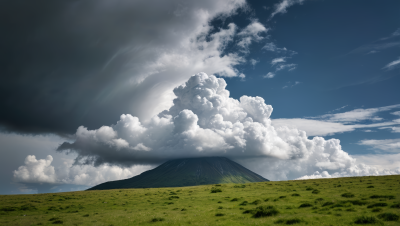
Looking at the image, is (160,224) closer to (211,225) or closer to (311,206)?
(211,225)

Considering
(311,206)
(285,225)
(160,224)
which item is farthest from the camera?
(311,206)

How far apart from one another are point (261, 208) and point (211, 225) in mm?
8437

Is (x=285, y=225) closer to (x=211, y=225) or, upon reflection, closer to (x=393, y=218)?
(x=211, y=225)

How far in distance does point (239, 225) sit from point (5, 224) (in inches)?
1338

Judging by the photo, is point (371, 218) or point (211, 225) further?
point (211, 225)

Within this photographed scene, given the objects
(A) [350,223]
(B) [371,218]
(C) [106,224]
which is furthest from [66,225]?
(B) [371,218]

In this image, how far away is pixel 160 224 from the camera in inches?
1006

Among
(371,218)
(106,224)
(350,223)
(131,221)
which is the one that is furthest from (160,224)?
(371,218)

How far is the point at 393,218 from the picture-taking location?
64.1 ft

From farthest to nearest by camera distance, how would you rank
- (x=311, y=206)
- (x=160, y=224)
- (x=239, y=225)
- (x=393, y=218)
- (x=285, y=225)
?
(x=311, y=206) < (x=160, y=224) < (x=239, y=225) < (x=285, y=225) < (x=393, y=218)

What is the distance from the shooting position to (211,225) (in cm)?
2361

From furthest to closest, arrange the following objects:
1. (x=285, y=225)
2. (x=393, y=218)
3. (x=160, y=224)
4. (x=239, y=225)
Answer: (x=160, y=224) < (x=239, y=225) < (x=285, y=225) < (x=393, y=218)

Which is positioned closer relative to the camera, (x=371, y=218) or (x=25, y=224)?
(x=371, y=218)

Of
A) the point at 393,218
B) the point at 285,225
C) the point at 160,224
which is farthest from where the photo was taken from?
the point at 160,224
